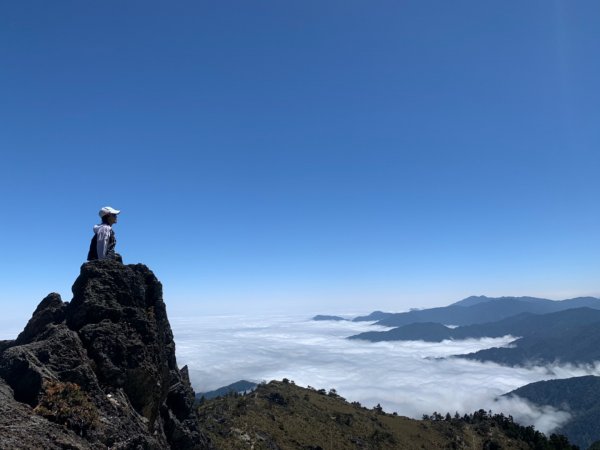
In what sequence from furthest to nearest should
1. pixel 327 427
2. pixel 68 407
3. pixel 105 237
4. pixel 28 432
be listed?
pixel 327 427, pixel 105 237, pixel 68 407, pixel 28 432

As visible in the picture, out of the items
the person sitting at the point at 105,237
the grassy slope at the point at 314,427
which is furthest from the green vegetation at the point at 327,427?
the person sitting at the point at 105,237

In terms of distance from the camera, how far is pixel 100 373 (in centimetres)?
1274

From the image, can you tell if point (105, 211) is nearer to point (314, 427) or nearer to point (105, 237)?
point (105, 237)

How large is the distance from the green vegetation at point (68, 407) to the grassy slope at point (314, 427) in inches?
1259

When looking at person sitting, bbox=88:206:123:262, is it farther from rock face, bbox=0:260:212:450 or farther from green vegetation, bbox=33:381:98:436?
green vegetation, bbox=33:381:98:436

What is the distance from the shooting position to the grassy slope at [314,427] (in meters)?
Answer: 47.5

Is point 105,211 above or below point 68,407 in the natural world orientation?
above

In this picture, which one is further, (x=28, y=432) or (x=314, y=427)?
(x=314, y=427)

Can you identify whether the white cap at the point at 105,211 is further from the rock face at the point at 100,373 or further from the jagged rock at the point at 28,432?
the jagged rock at the point at 28,432

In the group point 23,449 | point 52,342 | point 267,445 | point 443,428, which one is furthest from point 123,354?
point 443,428

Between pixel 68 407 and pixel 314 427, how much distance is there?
55009 millimetres

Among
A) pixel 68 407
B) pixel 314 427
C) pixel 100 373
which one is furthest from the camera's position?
pixel 314 427

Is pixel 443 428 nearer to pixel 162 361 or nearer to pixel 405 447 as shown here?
pixel 405 447

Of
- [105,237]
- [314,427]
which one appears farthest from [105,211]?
[314,427]
